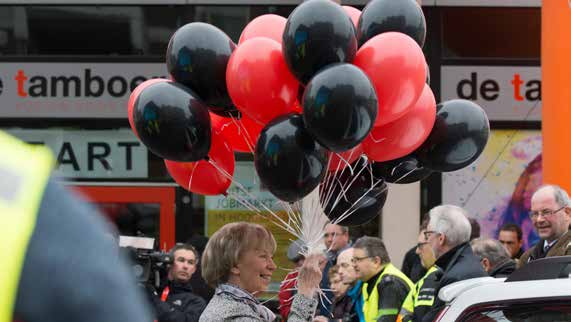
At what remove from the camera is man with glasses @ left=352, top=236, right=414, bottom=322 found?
20.4 feet

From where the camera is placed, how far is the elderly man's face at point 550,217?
230 inches

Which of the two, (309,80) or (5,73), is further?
(5,73)

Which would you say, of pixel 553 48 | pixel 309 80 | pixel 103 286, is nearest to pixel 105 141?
pixel 553 48

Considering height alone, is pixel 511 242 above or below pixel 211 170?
below

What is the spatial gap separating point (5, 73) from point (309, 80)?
7474mm

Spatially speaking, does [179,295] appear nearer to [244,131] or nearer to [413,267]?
[413,267]

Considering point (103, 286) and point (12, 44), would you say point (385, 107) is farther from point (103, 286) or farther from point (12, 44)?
point (12, 44)

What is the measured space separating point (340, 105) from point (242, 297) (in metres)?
0.86

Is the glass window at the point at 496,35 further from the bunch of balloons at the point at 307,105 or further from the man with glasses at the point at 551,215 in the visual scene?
the bunch of balloons at the point at 307,105

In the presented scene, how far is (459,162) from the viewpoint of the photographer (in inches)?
185

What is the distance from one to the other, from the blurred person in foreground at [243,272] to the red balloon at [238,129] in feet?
2.37

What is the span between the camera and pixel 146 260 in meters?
6.54

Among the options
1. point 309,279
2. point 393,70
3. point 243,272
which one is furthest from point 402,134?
point 243,272

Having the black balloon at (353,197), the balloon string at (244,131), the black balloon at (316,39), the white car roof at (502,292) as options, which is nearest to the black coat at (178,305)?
the black balloon at (353,197)
